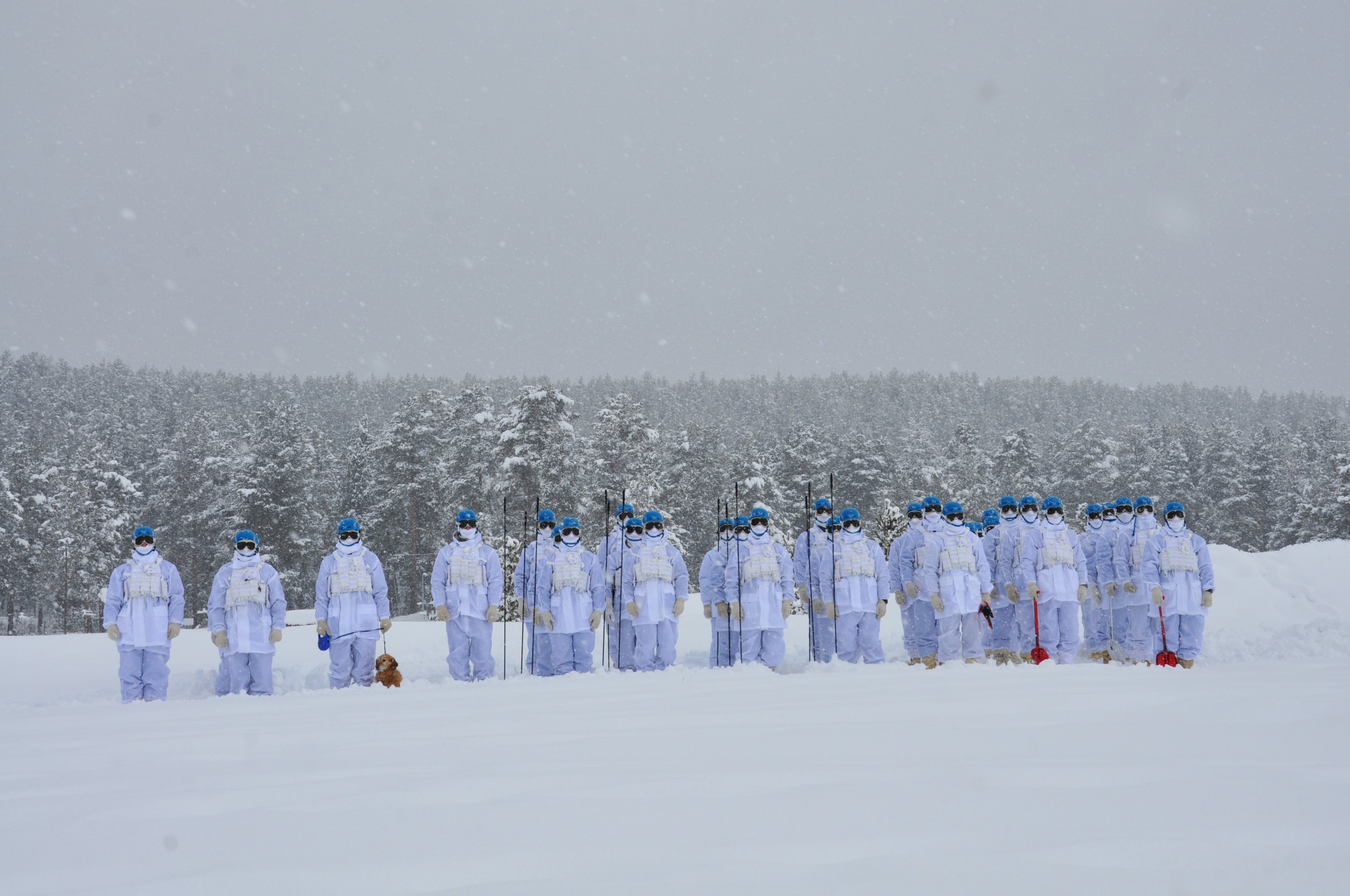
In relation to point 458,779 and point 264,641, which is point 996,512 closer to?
point 264,641

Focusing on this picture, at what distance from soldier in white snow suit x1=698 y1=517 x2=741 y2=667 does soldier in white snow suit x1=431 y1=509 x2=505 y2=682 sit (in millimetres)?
2858

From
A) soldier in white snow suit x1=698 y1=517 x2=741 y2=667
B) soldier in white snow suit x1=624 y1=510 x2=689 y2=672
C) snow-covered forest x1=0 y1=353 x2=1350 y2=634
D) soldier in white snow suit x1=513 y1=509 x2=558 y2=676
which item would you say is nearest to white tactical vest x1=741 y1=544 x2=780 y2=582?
soldier in white snow suit x1=698 y1=517 x2=741 y2=667

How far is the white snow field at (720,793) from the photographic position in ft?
8.79

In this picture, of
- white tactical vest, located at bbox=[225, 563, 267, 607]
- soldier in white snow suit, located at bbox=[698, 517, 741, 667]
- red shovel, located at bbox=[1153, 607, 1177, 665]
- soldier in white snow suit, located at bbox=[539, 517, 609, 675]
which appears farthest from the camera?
soldier in white snow suit, located at bbox=[698, 517, 741, 667]

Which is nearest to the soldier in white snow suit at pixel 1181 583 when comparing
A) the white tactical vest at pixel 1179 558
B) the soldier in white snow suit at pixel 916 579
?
the white tactical vest at pixel 1179 558

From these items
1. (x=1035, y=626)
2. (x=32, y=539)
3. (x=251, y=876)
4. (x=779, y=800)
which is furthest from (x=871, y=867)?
(x=32, y=539)

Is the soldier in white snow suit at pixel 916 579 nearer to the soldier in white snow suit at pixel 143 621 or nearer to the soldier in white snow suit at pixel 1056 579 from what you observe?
the soldier in white snow suit at pixel 1056 579

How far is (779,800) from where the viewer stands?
3398 mm

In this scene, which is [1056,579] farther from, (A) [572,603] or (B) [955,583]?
(A) [572,603]

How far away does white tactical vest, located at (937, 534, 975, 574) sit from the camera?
13.1 m

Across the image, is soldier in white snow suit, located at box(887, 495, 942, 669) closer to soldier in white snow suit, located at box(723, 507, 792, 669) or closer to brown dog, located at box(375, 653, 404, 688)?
soldier in white snow suit, located at box(723, 507, 792, 669)

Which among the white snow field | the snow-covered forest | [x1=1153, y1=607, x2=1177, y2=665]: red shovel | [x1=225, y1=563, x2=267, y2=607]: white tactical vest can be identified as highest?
the snow-covered forest

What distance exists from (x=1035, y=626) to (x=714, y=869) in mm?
11977

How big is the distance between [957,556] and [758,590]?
8.94 ft
